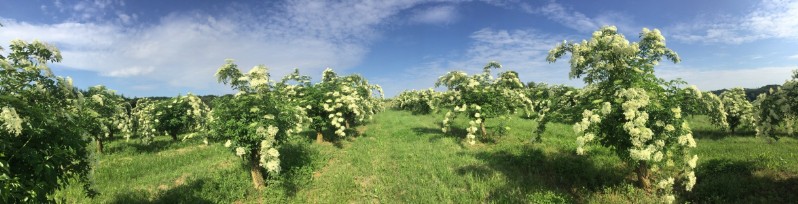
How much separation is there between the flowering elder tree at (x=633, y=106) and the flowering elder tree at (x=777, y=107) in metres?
2.41

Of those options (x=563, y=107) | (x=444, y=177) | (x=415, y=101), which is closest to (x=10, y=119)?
(x=444, y=177)

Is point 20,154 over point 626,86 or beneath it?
beneath

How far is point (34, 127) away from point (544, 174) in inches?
498

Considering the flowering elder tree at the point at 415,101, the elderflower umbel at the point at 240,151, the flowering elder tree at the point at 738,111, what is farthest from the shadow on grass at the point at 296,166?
the flowering elder tree at the point at 415,101

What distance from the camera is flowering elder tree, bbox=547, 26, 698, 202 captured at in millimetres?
8641

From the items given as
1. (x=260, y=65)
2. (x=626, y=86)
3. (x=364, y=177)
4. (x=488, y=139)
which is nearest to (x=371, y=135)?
(x=488, y=139)

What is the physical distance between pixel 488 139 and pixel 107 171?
57.1ft

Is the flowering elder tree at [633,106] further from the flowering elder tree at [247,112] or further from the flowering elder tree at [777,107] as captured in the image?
the flowering elder tree at [247,112]

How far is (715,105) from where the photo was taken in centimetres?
1296

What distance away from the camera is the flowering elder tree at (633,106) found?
8.64m

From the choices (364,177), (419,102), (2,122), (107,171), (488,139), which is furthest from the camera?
(419,102)

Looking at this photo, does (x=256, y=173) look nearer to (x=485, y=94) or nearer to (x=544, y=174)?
(x=544, y=174)

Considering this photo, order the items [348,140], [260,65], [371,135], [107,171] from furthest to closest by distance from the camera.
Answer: [371,135] < [348,140] < [107,171] < [260,65]

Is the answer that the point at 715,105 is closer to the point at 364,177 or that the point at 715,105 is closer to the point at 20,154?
the point at 364,177
